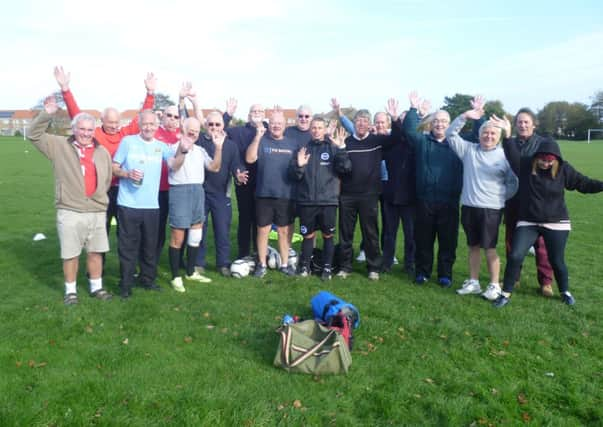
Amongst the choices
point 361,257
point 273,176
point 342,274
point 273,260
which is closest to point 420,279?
point 342,274

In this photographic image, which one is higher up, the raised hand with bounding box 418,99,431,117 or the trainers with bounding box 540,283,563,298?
the raised hand with bounding box 418,99,431,117

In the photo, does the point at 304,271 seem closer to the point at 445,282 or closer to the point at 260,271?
the point at 260,271

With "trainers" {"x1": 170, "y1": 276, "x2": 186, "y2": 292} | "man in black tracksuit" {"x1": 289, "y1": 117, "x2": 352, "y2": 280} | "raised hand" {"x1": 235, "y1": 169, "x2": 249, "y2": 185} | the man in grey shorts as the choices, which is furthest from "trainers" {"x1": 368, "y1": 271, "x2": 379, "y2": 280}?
"trainers" {"x1": 170, "y1": 276, "x2": 186, "y2": 292}

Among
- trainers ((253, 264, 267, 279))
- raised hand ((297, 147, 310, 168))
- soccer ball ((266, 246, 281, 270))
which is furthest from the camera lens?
soccer ball ((266, 246, 281, 270))

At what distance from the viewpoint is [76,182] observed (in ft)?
18.6

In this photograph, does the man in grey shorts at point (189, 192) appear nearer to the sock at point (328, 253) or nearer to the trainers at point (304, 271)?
the trainers at point (304, 271)

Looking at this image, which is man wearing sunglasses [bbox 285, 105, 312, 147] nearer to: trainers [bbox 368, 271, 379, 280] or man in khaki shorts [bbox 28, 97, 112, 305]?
trainers [bbox 368, 271, 379, 280]

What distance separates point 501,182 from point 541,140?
2.39 feet

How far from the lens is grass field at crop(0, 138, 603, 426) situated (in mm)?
3764

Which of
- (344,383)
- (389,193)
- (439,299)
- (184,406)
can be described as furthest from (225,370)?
(389,193)

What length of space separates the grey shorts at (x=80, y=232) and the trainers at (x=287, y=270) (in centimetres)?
270

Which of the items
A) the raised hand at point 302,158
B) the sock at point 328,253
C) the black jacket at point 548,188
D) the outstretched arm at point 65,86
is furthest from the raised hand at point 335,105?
the outstretched arm at point 65,86

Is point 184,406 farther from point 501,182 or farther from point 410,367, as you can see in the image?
point 501,182

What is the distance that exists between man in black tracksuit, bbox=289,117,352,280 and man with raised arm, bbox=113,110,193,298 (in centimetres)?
176
